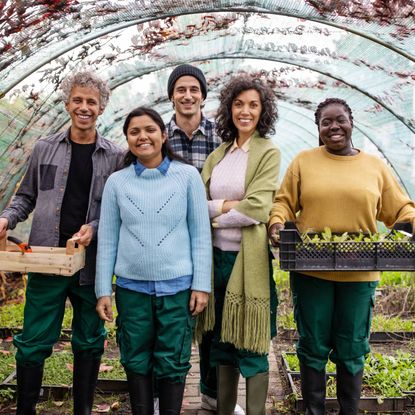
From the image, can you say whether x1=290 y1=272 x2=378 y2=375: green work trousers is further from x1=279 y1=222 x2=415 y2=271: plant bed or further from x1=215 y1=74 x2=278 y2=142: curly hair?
x1=215 y1=74 x2=278 y2=142: curly hair

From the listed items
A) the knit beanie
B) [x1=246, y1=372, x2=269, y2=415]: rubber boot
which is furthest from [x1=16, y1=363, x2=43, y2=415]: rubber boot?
the knit beanie

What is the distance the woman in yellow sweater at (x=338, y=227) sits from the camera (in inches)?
126

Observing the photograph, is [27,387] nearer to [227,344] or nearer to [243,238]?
[227,344]

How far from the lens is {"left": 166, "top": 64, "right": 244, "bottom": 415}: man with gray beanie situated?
3.54 meters

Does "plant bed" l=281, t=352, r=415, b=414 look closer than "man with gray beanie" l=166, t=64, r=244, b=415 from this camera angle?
No

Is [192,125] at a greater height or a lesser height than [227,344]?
greater

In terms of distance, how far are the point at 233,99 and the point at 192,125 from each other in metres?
0.34

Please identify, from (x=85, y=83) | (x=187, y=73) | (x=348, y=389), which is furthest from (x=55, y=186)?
(x=348, y=389)

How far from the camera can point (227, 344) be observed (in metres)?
3.42

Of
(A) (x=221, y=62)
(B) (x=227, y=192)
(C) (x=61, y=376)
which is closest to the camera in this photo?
(B) (x=227, y=192)

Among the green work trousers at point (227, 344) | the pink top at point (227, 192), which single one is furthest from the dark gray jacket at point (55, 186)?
the green work trousers at point (227, 344)

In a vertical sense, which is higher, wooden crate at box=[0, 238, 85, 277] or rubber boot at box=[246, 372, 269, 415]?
wooden crate at box=[0, 238, 85, 277]

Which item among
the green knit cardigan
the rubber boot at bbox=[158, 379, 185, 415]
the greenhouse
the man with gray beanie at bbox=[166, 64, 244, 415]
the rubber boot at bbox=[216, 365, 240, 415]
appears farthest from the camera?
the greenhouse

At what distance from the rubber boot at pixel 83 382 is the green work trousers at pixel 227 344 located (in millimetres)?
654
